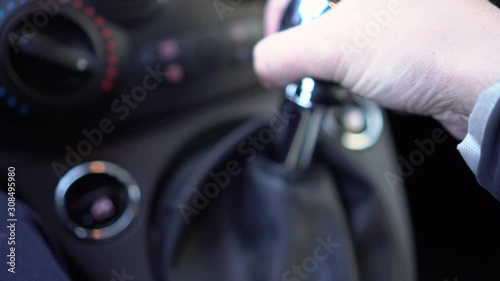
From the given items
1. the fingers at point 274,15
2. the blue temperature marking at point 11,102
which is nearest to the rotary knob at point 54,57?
the blue temperature marking at point 11,102

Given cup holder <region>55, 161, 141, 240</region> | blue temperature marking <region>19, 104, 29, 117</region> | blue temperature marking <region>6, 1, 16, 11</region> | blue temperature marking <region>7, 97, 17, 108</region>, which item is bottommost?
cup holder <region>55, 161, 141, 240</region>

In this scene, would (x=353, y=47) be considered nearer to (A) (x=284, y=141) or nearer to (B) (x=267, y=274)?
(A) (x=284, y=141)

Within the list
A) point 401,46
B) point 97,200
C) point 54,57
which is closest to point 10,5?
point 54,57

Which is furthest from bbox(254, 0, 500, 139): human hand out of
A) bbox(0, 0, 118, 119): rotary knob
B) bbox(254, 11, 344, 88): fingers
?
bbox(0, 0, 118, 119): rotary knob

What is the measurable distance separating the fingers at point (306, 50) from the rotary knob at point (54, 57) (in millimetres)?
190

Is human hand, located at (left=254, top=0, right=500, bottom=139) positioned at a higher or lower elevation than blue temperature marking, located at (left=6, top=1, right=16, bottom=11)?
lower

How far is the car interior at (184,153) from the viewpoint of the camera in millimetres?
588

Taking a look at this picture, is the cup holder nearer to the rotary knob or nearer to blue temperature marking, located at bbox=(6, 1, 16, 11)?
the rotary knob

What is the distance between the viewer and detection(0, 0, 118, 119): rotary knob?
57 cm

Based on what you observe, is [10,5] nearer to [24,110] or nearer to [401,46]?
[24,110]

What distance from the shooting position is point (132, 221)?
0.61 meters

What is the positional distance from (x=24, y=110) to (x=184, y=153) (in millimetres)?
183

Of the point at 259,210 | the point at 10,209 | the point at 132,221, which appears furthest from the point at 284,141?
the point at 10,209

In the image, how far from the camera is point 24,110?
0.59 m
